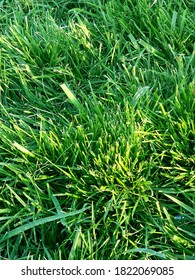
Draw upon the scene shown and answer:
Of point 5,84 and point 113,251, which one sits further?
point 5,84

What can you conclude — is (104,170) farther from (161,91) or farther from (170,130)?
(161,91)

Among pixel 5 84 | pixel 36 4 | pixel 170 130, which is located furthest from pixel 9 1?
pixel 170 130

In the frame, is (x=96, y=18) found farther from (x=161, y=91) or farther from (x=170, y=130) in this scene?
(x=170, y=130)

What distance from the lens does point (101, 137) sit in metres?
1.88

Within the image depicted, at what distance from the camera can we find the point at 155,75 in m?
2.16

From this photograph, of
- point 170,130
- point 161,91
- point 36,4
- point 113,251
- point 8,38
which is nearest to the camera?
point 113,251

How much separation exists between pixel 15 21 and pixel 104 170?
0.92 m

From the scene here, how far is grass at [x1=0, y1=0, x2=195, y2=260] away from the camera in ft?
5.83

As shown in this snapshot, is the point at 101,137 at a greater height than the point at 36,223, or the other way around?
the point at 101,137

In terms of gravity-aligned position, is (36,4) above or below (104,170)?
above

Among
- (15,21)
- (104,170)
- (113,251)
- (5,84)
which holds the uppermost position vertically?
(15,21)

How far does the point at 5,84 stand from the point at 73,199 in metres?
0.62

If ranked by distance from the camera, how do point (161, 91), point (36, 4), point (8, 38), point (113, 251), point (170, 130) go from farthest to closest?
point (36, 4) < point (8, 38) < point (161, 91) < point (170, 130) < point (113, 251)

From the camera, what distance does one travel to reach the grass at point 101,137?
178cm
